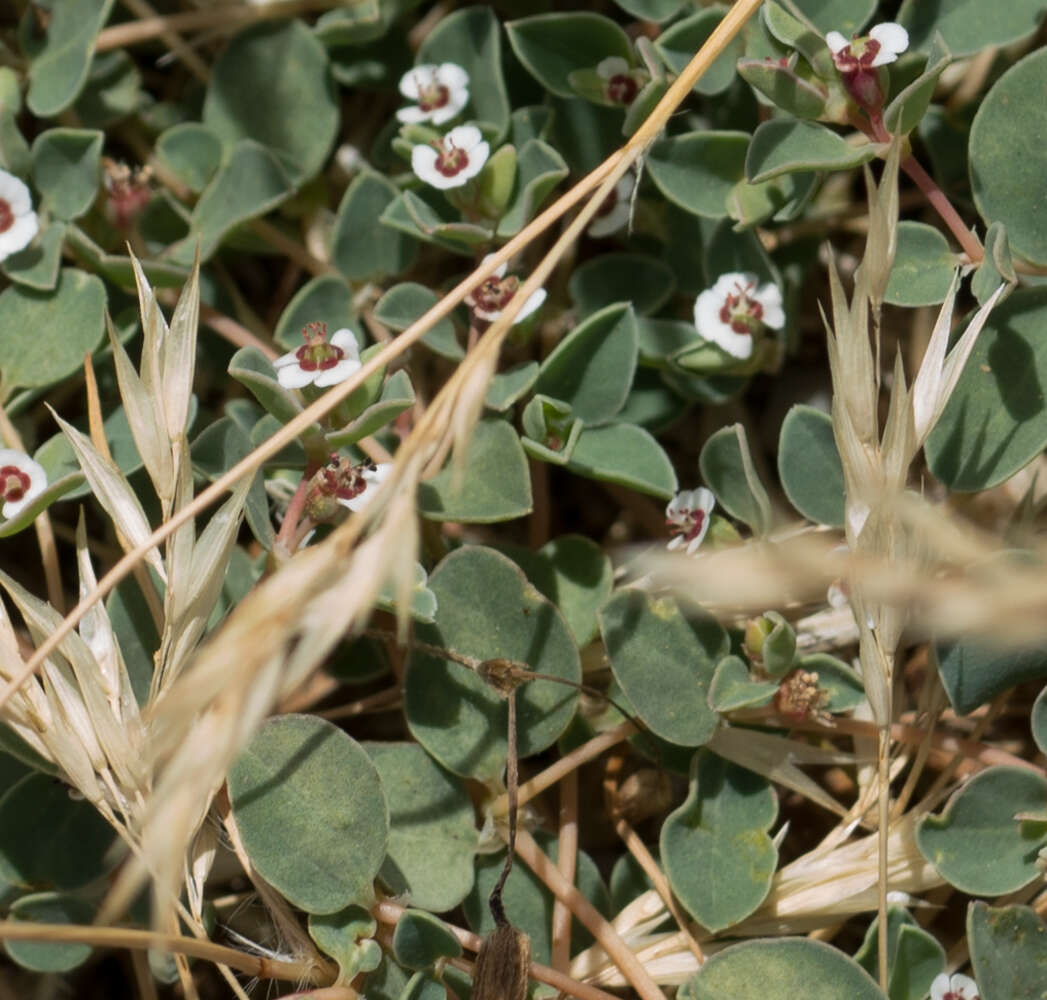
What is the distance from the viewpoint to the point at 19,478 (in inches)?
76.6

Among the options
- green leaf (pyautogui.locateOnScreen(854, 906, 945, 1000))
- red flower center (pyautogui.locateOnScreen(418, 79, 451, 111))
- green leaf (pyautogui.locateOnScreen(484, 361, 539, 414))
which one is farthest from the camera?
red flower center (pyautogui.locateOnScreen(418, 79, 451, 111))

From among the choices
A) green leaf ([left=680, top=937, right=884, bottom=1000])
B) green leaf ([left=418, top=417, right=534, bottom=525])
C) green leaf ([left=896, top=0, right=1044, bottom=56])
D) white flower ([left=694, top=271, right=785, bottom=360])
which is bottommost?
green leaf ([left=680, top=937, right=884, bottom=1000])

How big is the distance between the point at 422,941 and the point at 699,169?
1293 mm

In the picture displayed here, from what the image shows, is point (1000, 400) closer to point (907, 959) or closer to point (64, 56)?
point (907, 959)

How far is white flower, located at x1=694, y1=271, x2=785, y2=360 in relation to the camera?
2076 mm

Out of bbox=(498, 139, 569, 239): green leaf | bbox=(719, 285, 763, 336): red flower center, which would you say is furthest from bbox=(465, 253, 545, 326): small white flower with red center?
bbox=(719, 285, 763, 336): red flower center

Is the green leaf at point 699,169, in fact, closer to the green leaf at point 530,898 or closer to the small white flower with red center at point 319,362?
the small white flower with red center at point 319,362

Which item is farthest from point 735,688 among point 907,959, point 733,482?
point 907,959

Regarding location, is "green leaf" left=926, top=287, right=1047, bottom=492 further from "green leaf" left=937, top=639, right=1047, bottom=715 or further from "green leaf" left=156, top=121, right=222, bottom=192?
"green leaf" left=156, top=121, right=222, bottom=192

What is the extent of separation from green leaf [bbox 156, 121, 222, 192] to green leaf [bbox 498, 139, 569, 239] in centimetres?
59

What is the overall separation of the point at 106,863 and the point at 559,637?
2.65 feet

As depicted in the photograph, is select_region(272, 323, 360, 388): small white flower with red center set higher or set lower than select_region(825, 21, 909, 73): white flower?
lower

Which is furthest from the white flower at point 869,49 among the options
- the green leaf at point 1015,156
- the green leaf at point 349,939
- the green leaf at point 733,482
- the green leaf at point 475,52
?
the green leaf at point 349,939

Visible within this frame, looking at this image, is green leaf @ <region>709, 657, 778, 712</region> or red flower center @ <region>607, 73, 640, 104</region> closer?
green leaf @ <region>709, 657, 778, 712</region>
